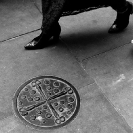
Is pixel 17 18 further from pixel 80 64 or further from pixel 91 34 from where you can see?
pixel 80 64

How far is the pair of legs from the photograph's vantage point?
9.26 ft

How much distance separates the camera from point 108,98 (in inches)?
112

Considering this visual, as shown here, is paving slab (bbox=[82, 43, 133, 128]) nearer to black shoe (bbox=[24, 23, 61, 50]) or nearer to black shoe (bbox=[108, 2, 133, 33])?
black shoe (bbox=[108, 2, 133, 33])

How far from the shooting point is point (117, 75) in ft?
10.1

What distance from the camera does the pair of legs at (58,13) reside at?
9.26 feet

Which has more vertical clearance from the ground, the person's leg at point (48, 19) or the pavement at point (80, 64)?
the person's leg at point (48, 19)

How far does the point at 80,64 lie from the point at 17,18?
1253 millimetres

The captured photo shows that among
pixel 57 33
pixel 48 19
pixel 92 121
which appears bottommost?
pixel 92 121

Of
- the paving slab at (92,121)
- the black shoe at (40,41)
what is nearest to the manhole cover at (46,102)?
the paving slab at (92,121)

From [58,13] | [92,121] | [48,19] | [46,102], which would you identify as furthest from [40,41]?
[92,121]

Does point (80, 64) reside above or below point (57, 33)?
below

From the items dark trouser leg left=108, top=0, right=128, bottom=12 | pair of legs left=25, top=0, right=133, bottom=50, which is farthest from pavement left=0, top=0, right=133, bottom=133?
dark trouser leg left=108, top=0, right=128, bottom=12

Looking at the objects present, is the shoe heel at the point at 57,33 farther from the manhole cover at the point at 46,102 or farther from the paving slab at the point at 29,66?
the manhole cover at the point at 46,102

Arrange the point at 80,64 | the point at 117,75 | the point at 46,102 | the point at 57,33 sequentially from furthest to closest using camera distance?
the point at 57,33
the point at 80,64
the point at 117,75
the point at 46,102
